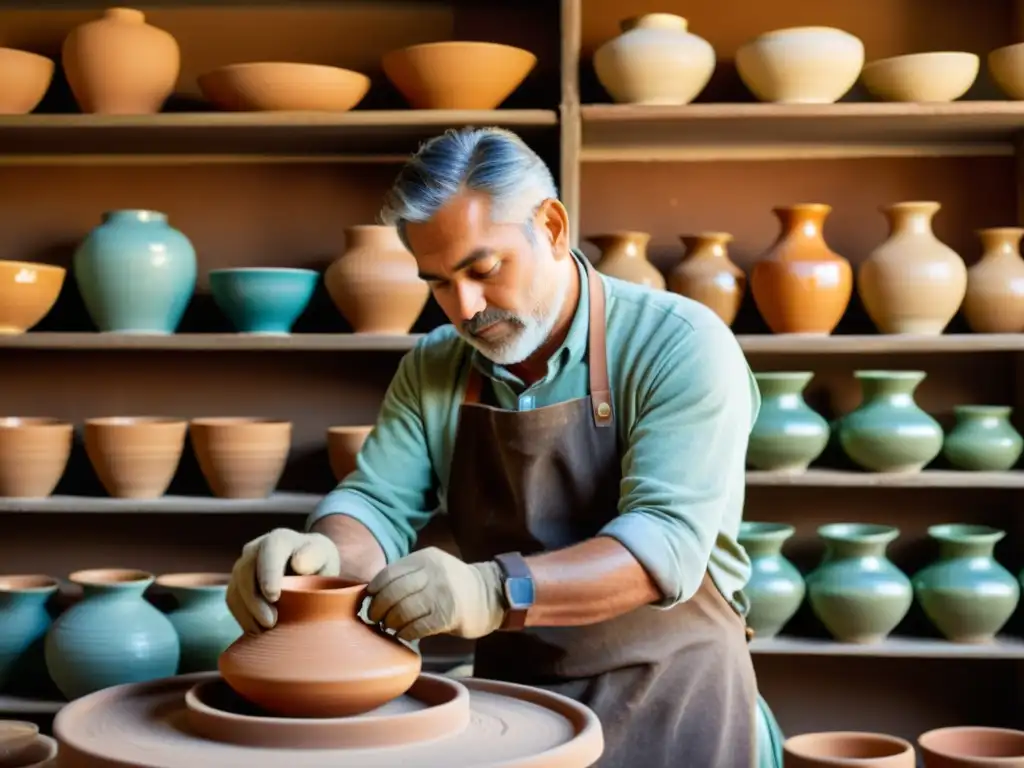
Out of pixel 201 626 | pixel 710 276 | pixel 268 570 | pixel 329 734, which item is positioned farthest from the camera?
pixel 710 276

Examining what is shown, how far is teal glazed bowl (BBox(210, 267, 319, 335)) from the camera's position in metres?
3.32

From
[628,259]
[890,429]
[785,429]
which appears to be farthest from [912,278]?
[628,259]

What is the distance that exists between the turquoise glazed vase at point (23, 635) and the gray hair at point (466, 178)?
174 centimetres

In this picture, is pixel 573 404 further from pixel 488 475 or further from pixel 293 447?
pixel 293 447

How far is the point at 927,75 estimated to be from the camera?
3209mm

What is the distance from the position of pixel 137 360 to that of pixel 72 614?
2.67 feet

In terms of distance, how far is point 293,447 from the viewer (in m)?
3.69

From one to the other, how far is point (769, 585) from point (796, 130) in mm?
1153

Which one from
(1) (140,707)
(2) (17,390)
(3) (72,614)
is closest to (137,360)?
(2) (17,390)

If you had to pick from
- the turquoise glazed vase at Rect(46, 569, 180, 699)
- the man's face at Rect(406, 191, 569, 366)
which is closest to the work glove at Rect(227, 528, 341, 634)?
the man's face at Rect(406, 191, 569, 366)

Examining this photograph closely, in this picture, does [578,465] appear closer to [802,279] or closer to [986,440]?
[802,279]

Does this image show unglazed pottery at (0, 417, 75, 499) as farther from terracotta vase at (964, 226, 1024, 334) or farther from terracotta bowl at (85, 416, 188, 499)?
terracotta vase at (964, 226, 1024, 334)

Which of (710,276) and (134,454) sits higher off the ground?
(710,276)

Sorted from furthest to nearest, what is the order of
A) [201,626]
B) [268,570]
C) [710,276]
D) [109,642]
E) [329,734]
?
[710,276] → [201,626] → [109,642] → [268,570] → [329,734]
